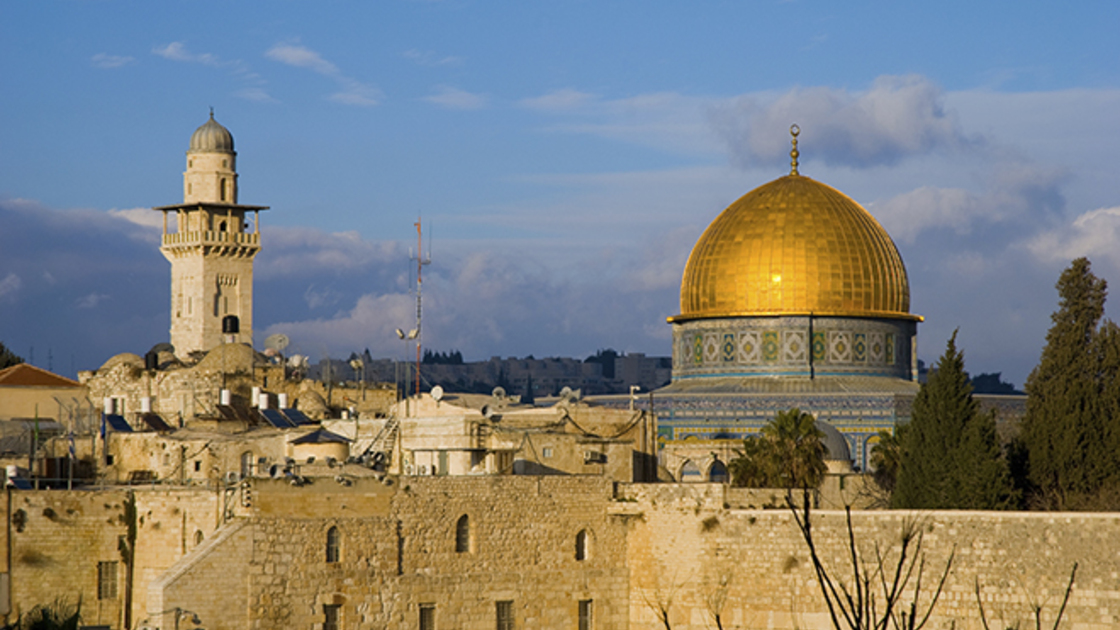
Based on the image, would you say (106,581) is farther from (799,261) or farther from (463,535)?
(799,261)

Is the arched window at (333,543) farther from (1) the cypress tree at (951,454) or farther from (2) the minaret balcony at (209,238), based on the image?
(2) the minaret balcony at (209,238)

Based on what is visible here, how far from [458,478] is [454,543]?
935 mm

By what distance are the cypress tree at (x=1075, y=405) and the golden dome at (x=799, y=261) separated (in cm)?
990

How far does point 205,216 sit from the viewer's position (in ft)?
157

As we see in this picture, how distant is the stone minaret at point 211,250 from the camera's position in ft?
157

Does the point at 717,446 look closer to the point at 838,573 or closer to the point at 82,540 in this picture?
the point at 838,573

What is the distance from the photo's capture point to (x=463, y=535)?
25.1m

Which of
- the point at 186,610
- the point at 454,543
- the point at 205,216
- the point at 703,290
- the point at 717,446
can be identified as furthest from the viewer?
the point at 205,216

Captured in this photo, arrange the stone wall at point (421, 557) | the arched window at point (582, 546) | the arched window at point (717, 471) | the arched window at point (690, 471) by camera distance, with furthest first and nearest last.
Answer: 1. the arched window at point (690, 471)
2. the arched window at point (717, 471)
3. the arched window at point (582, 546)
4. the stone wall at point (421, 557)

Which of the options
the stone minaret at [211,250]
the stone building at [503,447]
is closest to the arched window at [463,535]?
the stone building at [503,447]

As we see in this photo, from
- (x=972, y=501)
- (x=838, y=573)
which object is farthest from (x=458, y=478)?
(x=972, y=501)

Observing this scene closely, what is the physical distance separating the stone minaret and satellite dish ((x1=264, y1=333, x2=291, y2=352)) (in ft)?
15.4

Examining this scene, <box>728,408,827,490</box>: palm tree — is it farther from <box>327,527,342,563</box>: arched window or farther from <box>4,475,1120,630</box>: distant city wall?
<box>327,527,342,563</box>: arched window

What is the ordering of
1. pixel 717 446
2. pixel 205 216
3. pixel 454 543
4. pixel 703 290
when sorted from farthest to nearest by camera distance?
pixel 205 216 < pixel 703 290 < pixel 717 446 < pixel 454 543
